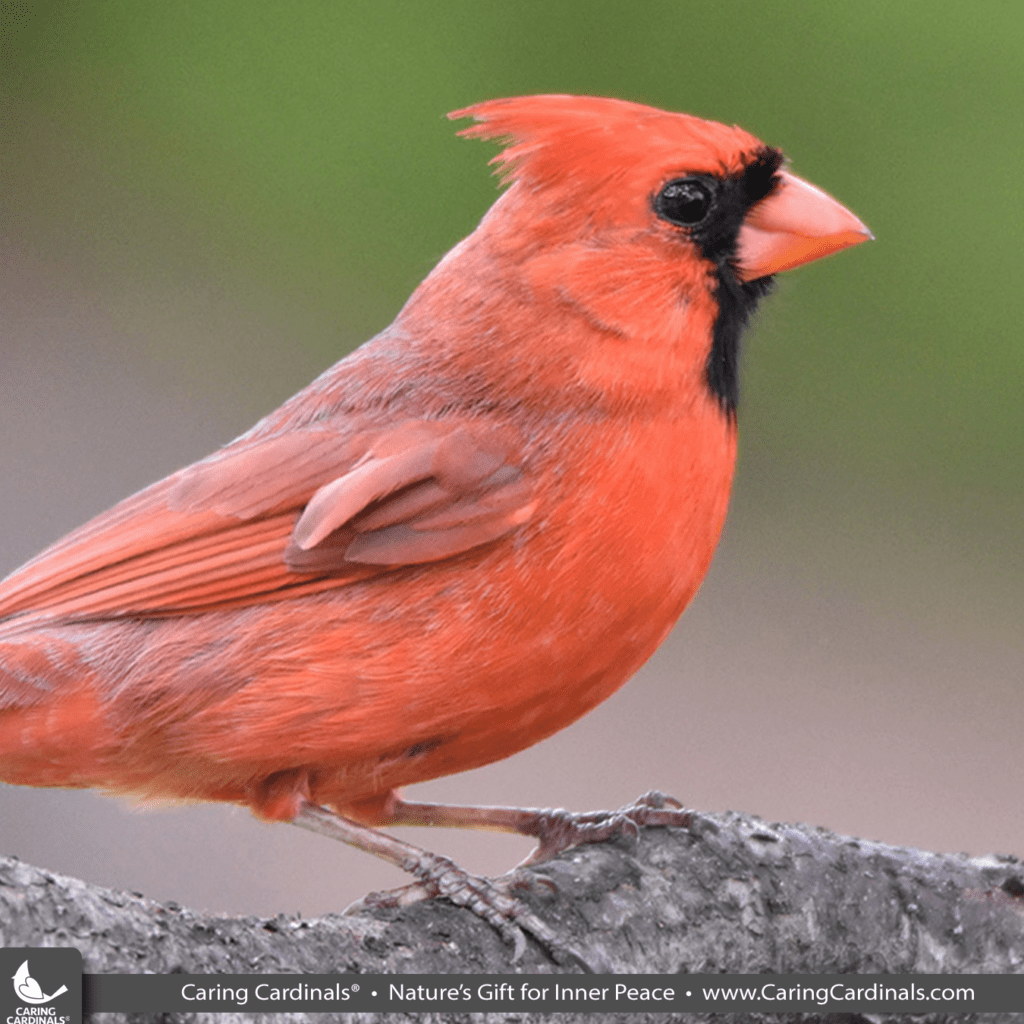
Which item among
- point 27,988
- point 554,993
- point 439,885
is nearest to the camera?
point 27,988

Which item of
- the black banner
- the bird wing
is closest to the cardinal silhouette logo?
the black banner

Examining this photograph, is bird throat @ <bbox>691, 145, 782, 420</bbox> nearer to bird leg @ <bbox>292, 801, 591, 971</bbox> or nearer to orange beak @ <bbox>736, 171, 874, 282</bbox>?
orange beak @ <bbox>736, 171, 874, 282</bbox>

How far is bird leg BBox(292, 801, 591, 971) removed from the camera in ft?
5.45

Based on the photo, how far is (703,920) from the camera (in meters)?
1.79

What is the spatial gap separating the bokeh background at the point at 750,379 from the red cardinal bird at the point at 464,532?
1.02 ft

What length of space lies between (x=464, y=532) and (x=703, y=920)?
527 mm

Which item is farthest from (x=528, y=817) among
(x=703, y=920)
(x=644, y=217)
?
(x=644, y=217)

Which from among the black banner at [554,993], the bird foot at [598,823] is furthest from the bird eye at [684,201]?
the black banner at [554,993]

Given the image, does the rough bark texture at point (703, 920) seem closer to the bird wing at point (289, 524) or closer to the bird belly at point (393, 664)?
the bird belly at point (393, 664)

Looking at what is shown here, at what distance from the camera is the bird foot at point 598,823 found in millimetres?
1911

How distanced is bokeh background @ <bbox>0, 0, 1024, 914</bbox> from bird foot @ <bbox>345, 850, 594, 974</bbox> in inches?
26.4

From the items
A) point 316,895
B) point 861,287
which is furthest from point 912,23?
point 316,895

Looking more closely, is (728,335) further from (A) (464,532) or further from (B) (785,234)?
(A) (464,532)

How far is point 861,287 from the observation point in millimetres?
3023
